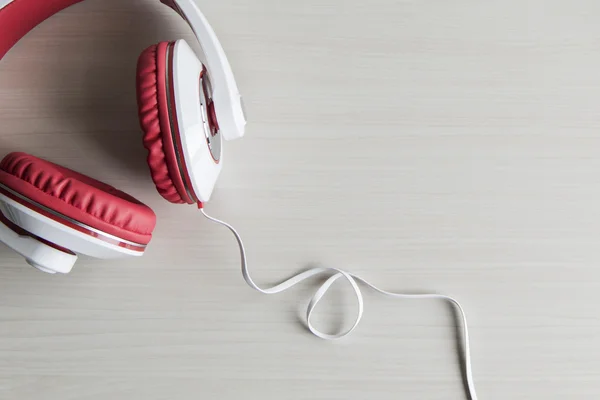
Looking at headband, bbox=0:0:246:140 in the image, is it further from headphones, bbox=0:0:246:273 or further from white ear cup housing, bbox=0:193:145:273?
white ear cup housing, bbox=0:193:145:273

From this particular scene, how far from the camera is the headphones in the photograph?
1.75 ft

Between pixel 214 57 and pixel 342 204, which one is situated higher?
pixel 214 57

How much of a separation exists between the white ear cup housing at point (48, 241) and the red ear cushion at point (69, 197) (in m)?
0.01

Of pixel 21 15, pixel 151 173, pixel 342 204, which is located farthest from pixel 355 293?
pixel 21 15

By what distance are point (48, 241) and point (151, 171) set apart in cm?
13

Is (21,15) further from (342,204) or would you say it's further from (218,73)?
(342,204)

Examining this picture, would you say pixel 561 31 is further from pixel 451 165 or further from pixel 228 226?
pixel 228 226

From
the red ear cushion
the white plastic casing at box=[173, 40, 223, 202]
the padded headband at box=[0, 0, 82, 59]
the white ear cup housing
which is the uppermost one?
the padded headband at box=[0, 0, 82, 59]

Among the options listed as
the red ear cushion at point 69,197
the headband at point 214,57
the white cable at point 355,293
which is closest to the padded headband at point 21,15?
the headband at point 214,57

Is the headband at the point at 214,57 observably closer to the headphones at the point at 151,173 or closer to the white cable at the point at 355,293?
the headphones at the point at 151,173

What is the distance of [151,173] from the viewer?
21.9 inches

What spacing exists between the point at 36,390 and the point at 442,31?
0.63 m

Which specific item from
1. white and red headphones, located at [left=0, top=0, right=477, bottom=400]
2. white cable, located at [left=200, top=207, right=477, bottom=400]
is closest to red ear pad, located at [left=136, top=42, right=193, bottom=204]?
white and red headphones, located at [left=0, top=0, right=477, bottom=400]

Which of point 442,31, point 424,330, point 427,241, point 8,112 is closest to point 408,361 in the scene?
point 424,330
